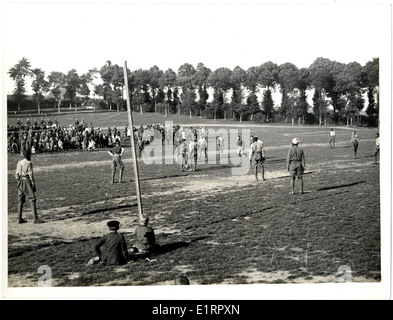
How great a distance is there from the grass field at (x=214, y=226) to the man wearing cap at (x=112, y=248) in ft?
0.66

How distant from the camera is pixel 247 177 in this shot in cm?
1479

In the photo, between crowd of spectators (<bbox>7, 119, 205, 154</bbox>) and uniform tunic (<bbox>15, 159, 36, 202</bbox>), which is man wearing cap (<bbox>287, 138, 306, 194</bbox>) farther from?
uniform tunic (<bbox>15, 159, 36, 202</bbox>)

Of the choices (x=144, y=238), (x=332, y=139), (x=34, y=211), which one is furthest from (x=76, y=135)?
(x=332, y=139)

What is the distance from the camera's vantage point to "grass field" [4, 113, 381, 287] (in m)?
9.00

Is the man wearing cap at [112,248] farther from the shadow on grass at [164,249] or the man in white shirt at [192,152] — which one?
the man in white shirt at [192,152]

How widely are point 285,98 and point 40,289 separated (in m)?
11.1

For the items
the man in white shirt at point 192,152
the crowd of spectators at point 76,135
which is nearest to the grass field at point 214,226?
the man in white shirt at point 192,152

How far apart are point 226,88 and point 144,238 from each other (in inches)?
276

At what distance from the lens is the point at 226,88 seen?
14219mm

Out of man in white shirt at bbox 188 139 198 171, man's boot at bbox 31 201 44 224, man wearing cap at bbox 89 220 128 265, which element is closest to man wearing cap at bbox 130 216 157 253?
man wearing cap at bbox 89 220 128 265

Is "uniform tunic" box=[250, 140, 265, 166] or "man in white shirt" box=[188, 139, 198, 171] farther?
"man in white shirt" box=[188, 139, 198, 171]

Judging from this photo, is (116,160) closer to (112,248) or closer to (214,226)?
(214,226)

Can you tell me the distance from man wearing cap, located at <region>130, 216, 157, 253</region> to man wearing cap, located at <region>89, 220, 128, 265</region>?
0.37 meters

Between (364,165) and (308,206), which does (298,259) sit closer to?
(308,206)
